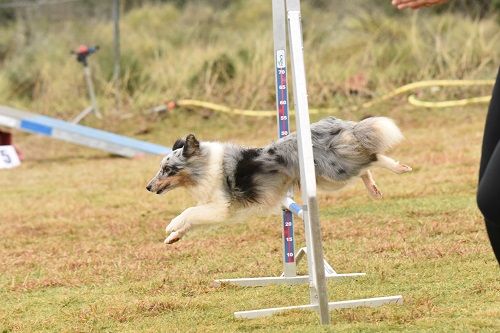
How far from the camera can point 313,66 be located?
15211 mm

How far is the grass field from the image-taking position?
457 cm

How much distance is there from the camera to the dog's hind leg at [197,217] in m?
4.89

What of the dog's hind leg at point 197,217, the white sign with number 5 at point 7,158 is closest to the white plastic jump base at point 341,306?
the dog's hind leg at point 197,217

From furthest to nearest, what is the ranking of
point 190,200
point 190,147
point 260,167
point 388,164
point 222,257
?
1. point 190,200
2. point 222,257
3. point 388,164
4. point 190,147
5. point 260,167

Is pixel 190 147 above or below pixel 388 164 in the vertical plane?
above

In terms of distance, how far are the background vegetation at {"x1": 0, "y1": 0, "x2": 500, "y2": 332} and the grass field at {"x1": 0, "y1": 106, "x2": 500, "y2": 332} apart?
0.02 metres

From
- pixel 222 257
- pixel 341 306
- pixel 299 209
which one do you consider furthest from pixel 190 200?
pixel 341 306

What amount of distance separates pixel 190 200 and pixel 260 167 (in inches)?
164

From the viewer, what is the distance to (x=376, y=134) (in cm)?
509

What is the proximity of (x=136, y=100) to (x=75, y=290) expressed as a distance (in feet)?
32.9

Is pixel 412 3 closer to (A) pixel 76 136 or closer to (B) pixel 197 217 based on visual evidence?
(B) pixel 197 217

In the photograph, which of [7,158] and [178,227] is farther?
[7,158]

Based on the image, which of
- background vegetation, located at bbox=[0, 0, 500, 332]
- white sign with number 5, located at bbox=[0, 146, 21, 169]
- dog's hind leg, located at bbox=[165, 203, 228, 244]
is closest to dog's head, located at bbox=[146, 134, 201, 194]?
dog's hind leg, located at bbox=[165, 203, 228, 244]

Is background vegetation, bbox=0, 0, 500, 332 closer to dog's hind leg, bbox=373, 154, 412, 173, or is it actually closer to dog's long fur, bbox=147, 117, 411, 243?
dog's long fur, bbox=147, 117, 411, 243
